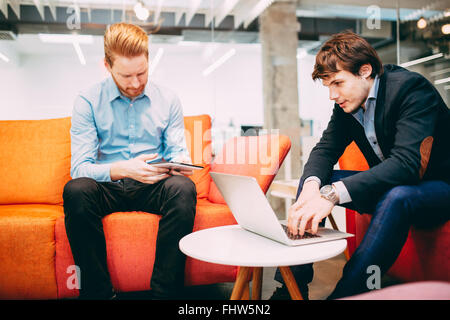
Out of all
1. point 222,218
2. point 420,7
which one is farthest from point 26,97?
point 420,7

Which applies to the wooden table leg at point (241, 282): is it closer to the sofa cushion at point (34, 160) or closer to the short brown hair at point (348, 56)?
the short brown hair at point (348, 56)

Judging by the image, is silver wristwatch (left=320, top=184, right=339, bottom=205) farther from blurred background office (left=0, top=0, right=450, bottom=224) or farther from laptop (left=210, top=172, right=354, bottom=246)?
blurred background office (left=0, top=0, right=450, bottom=224)

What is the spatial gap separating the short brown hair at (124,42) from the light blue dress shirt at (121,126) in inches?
9.2

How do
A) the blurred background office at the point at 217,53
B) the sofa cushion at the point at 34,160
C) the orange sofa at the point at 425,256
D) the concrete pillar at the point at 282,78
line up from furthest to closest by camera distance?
the concrete pillar at the point at 282,78
the blurred background office at the point at 217,53
the sofa cushion at the point at 34,160
the orange sofa at the point at 425,256

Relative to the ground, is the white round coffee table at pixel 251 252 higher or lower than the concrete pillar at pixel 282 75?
lower

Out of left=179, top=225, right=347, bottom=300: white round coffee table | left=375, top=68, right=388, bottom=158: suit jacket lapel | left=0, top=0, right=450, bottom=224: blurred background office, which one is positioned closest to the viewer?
left=179, top=225, right=347, bottom=300: white round coffee table

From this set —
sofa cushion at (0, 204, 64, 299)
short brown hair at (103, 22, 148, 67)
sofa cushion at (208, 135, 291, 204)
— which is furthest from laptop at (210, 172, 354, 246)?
sofa cushion at (0, 204, 64, 299)

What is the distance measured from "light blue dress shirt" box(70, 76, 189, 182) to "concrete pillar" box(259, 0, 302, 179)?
3.18m

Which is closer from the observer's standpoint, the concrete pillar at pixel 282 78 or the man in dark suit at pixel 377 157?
the man in dark suit at pixel 377 157

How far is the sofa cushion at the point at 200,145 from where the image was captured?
216 cm

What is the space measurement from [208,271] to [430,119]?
3.72 feet

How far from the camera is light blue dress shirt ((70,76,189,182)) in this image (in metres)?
1.77

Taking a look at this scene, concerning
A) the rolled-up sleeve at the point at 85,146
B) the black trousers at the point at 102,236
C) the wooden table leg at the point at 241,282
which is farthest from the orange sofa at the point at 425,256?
the rolled-up sleeve at the point at 85,146

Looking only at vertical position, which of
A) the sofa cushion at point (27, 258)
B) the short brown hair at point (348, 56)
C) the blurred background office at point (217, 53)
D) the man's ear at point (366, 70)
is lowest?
the sofa cushion at point (27, 258)
